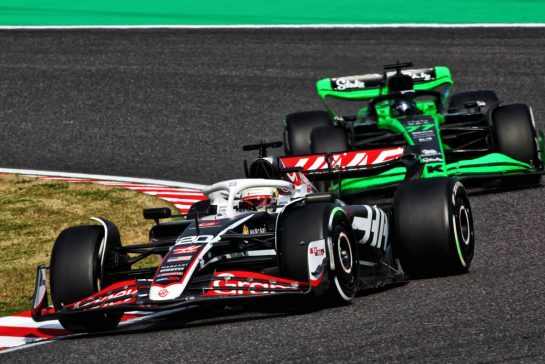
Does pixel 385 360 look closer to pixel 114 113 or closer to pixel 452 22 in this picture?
pixel 114 113

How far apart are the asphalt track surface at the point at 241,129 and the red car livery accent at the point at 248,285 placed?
0.22 meters

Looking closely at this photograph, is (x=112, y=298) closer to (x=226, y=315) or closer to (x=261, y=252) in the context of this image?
(x=226, y=315)

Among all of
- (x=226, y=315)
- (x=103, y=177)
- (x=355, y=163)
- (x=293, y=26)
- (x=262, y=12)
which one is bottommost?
(x=226, y=315)

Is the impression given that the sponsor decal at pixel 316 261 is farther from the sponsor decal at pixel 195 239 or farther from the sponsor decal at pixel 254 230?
the sponsor decal at pixel 254 230

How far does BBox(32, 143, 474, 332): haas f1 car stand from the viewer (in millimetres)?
8047

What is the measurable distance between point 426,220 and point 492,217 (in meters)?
2.97

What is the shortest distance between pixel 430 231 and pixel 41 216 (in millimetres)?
5312

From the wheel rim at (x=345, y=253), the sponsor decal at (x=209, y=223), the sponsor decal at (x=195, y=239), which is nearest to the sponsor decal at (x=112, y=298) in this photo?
the sponsor decal at (x=195, y=239)

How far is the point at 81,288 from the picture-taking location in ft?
27.6

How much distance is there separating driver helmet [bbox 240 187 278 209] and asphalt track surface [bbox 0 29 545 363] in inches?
41.8

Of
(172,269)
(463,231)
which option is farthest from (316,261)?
(463,231)

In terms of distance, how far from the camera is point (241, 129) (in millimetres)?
17406

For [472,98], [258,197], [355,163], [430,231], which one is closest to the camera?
[430,231]

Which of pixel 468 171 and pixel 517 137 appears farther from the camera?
pixel 517 137
